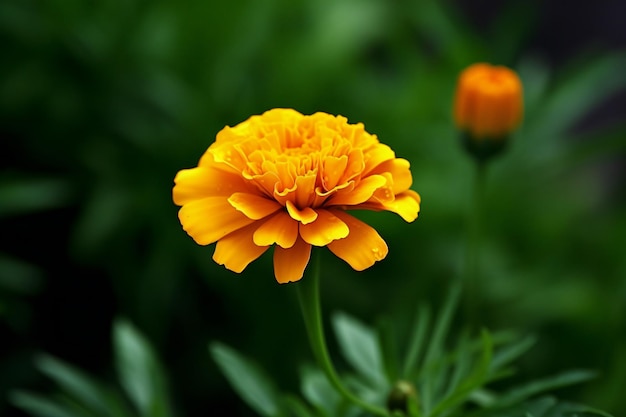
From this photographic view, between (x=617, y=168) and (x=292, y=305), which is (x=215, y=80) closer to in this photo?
(x=292, y=305)

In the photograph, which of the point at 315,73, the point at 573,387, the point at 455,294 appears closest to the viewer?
the point at 455,294

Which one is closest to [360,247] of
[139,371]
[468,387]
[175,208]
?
[468,387]

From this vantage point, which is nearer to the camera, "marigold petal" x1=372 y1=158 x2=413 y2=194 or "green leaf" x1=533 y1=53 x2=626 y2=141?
"marigold petal" x1=372 y1=158 x2=413 y2=194

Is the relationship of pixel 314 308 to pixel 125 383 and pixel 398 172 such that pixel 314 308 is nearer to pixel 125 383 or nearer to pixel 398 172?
pixel 398 172

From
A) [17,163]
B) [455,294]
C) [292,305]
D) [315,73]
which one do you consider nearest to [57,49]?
[17,163]

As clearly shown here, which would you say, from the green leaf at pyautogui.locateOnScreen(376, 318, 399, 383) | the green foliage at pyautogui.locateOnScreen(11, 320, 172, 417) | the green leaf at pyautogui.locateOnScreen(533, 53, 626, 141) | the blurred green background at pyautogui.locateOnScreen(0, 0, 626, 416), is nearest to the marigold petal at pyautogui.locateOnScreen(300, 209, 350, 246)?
the green leaf at pyautogui.locateOnScreen(376, 318, 399, 383)

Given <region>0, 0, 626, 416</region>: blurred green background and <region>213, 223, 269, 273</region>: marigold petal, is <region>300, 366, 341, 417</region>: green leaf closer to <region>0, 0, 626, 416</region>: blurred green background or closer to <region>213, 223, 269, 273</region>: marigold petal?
<region>213, 223, 269, 273</region>: marigold petal
